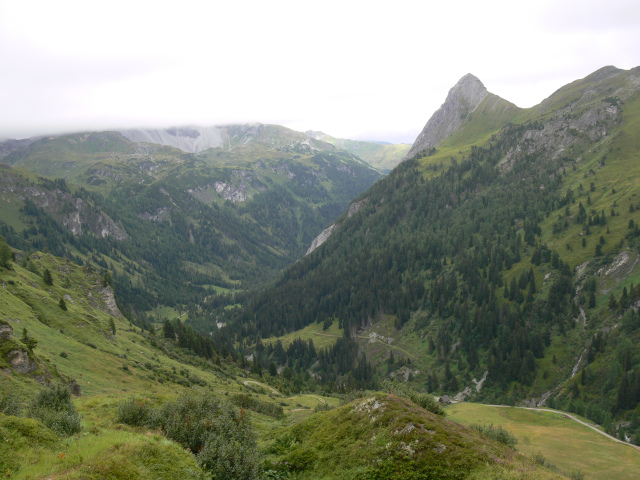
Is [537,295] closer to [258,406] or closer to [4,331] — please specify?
[258,406]

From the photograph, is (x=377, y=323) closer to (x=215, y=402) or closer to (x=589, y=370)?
(x=589, y=370)

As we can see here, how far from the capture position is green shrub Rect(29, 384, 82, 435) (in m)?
20.2

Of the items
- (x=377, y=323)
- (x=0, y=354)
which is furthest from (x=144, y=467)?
(x=377, y=323)

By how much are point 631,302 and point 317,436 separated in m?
114

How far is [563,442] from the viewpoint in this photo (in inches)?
2248

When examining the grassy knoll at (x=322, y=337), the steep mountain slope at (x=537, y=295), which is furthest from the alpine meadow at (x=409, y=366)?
the grassy knoll at (x=322, y=337)

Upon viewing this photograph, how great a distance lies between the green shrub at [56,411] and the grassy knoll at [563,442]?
49.2 m

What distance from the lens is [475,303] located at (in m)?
145

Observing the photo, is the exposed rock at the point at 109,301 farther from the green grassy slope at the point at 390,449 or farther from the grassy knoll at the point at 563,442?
the grassy knoll at the point at 563,442

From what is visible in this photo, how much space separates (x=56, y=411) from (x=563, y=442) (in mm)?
71186

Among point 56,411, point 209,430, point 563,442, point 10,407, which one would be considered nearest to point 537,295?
point 563,442

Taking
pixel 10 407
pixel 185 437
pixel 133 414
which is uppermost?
pixel 10 407

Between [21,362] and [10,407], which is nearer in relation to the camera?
[10,407]

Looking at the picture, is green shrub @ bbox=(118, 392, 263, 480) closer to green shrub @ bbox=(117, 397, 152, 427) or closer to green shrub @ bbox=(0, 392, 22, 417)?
green shrub @ bbox=(117, 397, 152, 427)
